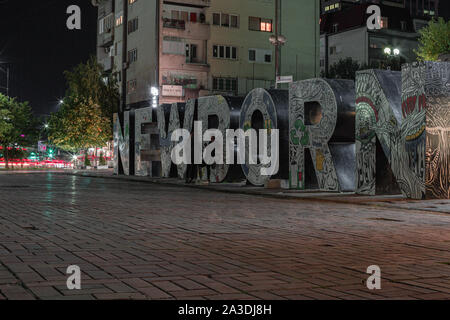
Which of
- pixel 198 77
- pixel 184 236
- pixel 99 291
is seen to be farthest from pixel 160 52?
pixel 99 291

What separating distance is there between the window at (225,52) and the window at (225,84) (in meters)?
2.07

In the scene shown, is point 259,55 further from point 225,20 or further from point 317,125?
point 317,125

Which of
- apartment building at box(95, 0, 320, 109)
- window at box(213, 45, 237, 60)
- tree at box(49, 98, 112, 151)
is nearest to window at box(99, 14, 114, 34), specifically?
apartment building at box(95, 0, 320, 109)

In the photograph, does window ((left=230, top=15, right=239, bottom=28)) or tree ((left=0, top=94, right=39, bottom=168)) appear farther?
tree ((left=0, top=94, right=39, bottom=168))

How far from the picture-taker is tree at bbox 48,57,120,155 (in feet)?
185

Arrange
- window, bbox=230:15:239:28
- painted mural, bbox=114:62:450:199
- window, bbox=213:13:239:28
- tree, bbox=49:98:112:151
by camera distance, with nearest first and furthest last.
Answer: painted mural, bbox=114:62:450:199
tree, bbox=49:98:112:151
window, bbox=213:13:239:28
window, bbox=230:15:239:28

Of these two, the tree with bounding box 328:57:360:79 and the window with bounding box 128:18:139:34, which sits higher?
the window with bounding box 128:18:139:34

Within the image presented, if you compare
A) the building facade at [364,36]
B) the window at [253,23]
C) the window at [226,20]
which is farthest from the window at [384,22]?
the window at [226,20]

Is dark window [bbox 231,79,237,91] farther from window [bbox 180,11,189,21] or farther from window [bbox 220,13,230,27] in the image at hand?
window [bbox 180,11,189,21]

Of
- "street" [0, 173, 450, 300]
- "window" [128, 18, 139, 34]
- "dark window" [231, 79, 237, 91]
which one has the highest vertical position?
"window" [128, 18, 139, 34]

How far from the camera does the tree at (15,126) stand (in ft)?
203

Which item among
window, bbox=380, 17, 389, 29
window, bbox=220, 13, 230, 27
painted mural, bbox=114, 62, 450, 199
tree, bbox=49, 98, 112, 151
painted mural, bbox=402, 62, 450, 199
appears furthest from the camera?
window, bbox=380, 17, 389, 29

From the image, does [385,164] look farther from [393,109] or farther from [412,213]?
[412,213]

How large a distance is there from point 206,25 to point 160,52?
216 inches
